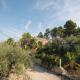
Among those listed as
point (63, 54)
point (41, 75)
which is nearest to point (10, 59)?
point (41, 75)

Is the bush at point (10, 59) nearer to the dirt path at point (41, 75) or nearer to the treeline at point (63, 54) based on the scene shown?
the dirt path at point (41, 75)

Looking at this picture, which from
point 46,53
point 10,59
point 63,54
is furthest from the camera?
point 46,53

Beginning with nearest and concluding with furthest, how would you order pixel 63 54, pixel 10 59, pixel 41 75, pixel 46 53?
pixel 10 59 → pixel 41 75 → pixel 63 54 → pixel 46 53

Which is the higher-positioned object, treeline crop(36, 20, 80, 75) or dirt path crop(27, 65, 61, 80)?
treeline crop(36, 20, 80, 75)

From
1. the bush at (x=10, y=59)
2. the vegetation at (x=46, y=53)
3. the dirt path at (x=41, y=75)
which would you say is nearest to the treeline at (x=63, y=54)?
the vegetation at (x=46, y=53)

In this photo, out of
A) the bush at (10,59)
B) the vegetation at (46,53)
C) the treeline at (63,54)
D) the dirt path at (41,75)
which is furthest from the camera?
the treeline at (63,54)

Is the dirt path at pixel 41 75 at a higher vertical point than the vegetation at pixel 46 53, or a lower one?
lower

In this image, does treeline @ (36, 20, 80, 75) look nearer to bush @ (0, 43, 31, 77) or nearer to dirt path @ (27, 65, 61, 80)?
dirt path @ (27, 65, 61, 80)

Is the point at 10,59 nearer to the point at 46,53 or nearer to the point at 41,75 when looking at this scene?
the point at 41,75

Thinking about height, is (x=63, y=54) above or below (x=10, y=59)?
above

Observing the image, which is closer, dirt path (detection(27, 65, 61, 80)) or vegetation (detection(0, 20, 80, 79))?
vegetation (detection(0, 20, 80, 79))

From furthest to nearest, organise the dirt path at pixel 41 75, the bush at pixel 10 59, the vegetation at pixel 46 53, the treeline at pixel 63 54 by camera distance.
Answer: the treeline at pixel 63 54, the dirt path at pixel 41 75, the vegetation at pixel 46 53, the bush at pixel 10 59

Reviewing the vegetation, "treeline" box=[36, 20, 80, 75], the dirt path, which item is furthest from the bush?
"treeline" box=[36, 20, 80, 75]

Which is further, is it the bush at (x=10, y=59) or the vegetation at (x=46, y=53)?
the vegetation at (x=46, y=53)
